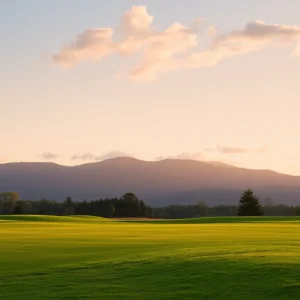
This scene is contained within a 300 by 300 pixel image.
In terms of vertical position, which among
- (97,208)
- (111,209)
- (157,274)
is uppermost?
(97,208)

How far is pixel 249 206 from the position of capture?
113938 mm

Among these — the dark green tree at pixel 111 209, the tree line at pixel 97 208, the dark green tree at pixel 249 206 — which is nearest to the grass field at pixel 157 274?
the dark green tree at pixel 249 206

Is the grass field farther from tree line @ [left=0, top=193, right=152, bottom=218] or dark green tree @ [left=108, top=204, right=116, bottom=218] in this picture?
tree line @ [left=0, top=193, right=152, bottom=218]

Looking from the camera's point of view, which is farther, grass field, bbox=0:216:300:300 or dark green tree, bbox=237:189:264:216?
dark green tree, bbox=237:189:264:216

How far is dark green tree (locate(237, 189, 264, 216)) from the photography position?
113 m

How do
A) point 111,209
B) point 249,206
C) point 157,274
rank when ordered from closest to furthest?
point 157,274
point 249,206
point 111,209

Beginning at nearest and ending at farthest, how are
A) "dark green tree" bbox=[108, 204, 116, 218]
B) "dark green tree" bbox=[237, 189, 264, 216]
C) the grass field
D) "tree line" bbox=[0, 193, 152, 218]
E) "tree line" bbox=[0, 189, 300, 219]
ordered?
the grass field → "dark green tree" bbox=[237, 189, 264, 216] → "dark green tree" bbox=[108, 204, 116, 218] → "tree line" bbox=[0, 193, 152, 218] → "tree line" bbox=[0, 189, 300, 219]

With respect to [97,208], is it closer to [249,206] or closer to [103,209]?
[103,209]

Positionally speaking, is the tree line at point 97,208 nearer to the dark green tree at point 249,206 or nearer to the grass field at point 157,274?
the dark green tree at point 249,206

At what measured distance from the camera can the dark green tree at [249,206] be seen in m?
113

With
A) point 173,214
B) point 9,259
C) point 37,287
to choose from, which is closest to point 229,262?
point 37,287

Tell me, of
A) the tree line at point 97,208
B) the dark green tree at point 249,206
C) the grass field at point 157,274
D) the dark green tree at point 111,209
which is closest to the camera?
the grass field at point 157,274

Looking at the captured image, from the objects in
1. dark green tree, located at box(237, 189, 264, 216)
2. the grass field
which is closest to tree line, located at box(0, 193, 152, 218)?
dark green tree, located at box(237, 189, 264, 216)

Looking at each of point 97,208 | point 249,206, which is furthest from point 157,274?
point 97,208
